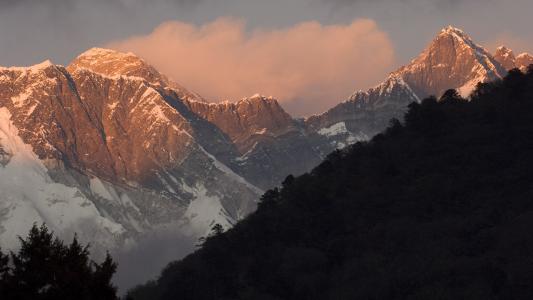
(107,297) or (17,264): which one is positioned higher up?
(17,264)

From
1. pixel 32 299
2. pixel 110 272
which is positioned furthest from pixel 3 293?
pixel 110 272

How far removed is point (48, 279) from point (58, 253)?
2246mm

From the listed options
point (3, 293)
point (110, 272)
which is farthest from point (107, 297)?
point (3, 293)

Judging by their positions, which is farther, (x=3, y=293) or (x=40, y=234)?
(x=40, y=234)

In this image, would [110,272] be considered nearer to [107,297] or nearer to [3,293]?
[107,297]

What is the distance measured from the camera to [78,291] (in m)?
86.4

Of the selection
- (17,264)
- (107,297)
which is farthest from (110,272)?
(17,264)

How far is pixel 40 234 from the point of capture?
3605 inches

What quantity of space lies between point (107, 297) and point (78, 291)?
6.93 ft

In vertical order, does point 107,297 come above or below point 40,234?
below

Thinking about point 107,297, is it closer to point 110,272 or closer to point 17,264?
point 110,272

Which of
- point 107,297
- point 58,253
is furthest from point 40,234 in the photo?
point 107,297

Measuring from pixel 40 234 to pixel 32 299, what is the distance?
639 centimetres

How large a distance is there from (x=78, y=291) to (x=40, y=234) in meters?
7.36
